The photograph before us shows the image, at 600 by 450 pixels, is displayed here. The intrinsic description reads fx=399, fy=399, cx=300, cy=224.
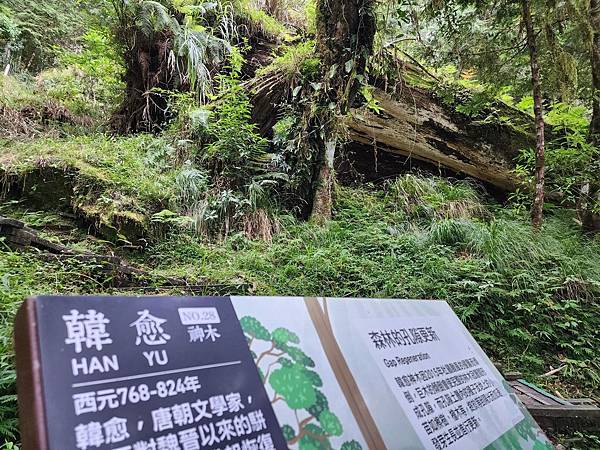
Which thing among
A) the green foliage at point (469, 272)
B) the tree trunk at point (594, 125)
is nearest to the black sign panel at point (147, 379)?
the green foliage at point (469, 272)

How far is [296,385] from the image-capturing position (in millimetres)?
1210

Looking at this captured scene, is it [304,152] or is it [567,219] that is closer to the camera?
[304,152]

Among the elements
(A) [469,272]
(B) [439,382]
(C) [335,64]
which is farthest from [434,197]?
(B) [439,382]

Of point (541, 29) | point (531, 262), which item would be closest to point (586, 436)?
point (531, 262)

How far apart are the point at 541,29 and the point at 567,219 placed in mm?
2479

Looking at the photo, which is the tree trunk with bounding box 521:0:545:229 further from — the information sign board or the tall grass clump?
the information sign board

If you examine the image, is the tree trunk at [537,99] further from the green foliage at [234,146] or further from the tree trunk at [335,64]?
the green foliage at [234,146]

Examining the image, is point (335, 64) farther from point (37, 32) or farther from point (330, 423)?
point (37, 32)

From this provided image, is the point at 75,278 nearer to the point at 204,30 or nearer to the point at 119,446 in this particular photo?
the point at 119,446

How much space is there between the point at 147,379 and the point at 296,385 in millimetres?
461

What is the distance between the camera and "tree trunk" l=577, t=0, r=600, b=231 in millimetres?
4727

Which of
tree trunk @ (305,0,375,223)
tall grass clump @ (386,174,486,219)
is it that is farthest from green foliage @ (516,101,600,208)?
tree trunk @ (305,0,375,223)

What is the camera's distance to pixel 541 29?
4578mm

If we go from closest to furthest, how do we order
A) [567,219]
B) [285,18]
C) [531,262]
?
[531,262] → [567,219] → [285,18]
